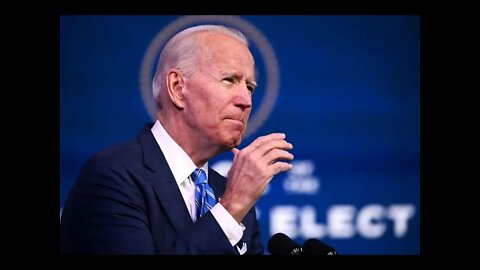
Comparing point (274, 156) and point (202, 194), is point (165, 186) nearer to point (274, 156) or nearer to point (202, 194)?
point (202, 194)

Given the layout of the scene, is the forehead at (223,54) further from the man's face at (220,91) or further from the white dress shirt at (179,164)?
the white dress shirt at (179,164)

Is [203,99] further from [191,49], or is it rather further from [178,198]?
[178,198]

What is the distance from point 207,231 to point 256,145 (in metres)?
0.38

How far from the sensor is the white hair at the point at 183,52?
9.10ft

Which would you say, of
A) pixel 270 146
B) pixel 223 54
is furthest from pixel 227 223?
pixel 223 54

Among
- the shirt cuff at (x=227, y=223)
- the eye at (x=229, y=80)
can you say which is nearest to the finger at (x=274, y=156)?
the shirt cuff at (x=227, y=223)

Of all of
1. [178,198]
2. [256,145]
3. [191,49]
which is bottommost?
[178,198]

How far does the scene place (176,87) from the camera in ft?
9.20

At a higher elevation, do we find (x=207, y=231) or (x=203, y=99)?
(x=203, y=99)

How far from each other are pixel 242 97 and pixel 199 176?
0.37 metres

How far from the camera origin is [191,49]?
277 cm
